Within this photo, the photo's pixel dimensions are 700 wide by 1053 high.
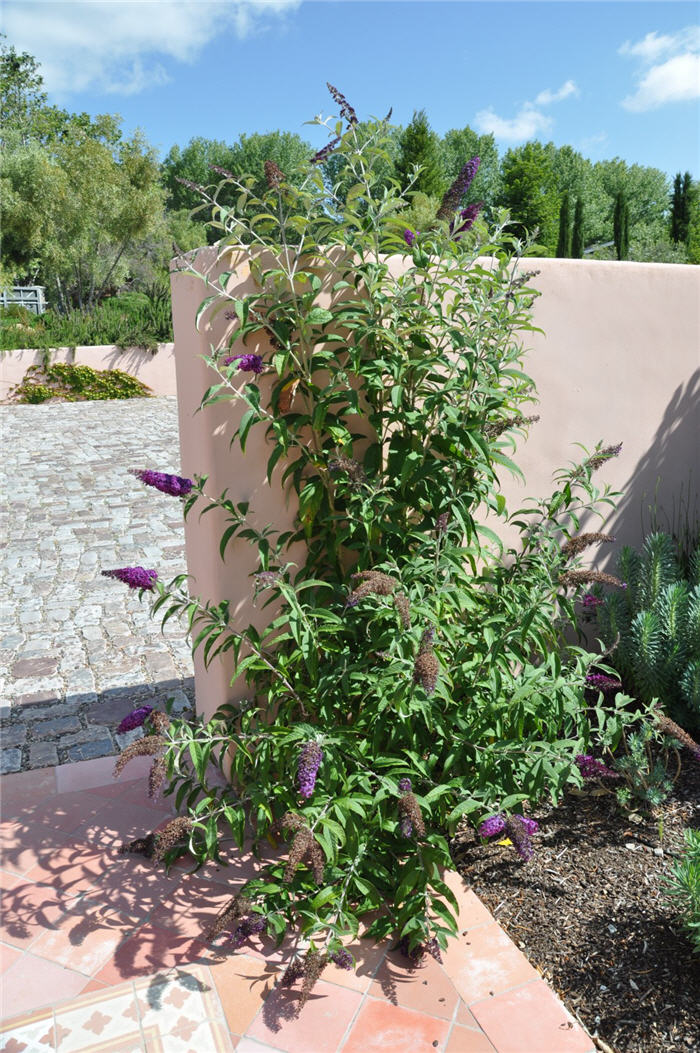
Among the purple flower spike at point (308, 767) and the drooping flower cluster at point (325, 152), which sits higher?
the drooping flower cluster at point (325, 152)

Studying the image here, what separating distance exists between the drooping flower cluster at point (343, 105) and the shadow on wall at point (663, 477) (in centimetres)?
236

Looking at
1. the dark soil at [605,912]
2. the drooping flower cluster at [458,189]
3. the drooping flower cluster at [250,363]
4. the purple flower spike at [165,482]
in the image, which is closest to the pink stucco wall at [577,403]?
the drooping flower cluster at [250,363]

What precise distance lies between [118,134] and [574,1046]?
33560 mm

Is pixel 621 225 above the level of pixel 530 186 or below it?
below

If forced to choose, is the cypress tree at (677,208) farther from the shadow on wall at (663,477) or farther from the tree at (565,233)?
the shadow on wall at (663,477)

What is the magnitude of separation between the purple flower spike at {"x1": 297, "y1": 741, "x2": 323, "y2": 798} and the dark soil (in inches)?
39.2

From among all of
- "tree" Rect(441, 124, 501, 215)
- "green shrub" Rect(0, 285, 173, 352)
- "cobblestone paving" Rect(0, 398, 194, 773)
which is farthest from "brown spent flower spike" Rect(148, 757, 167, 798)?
"tree" Rect(441, 124, 501, 215)

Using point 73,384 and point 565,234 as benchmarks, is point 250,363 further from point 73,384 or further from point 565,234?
point 565,234

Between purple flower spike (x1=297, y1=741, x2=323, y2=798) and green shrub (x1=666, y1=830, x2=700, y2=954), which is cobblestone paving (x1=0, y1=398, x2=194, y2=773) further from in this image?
green shrub (x1=666, y1=830, x2=700, y2=954)

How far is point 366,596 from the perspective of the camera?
209cm

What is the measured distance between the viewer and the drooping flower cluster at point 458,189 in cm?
238

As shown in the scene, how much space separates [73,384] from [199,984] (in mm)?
14531

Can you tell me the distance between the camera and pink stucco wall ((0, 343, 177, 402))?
14539mm

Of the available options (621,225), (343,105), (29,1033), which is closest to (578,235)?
(621,225)
